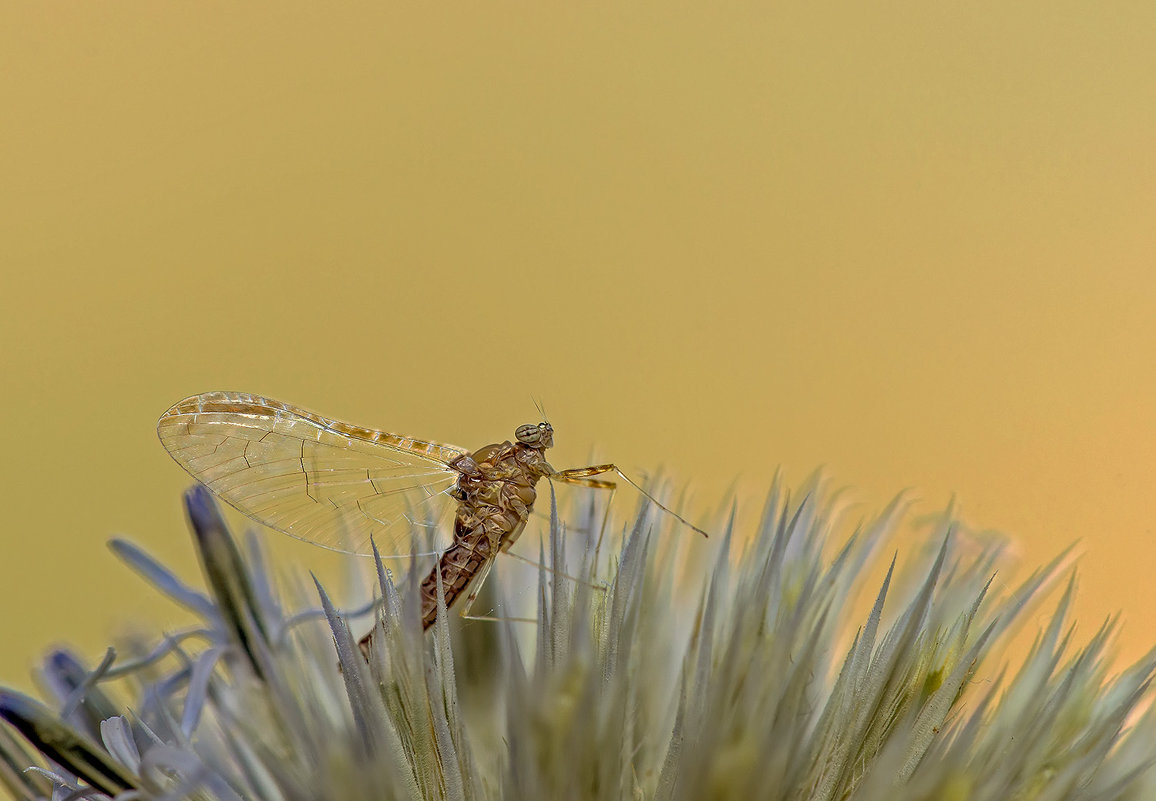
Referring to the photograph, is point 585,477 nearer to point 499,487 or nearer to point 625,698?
point 499,487

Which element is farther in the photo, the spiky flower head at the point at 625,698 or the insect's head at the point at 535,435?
the insect's head at the point at 535,435

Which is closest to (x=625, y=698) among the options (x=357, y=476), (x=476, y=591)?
(x=476, y=591)

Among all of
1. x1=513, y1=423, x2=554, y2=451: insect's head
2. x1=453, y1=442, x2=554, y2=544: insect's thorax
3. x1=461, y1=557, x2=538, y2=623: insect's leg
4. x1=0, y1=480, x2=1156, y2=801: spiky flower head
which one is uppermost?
x1=513, y1=423, x2=554, y2=451: insect's head

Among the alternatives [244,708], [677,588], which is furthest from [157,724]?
[677,588]

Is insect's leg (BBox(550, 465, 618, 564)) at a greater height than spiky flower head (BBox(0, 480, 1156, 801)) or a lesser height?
greater

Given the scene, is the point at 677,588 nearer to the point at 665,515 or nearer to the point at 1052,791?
the point at 665,515

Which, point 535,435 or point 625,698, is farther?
point 535,435

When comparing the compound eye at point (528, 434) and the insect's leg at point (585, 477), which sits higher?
the compound eye at point (528, 434)
